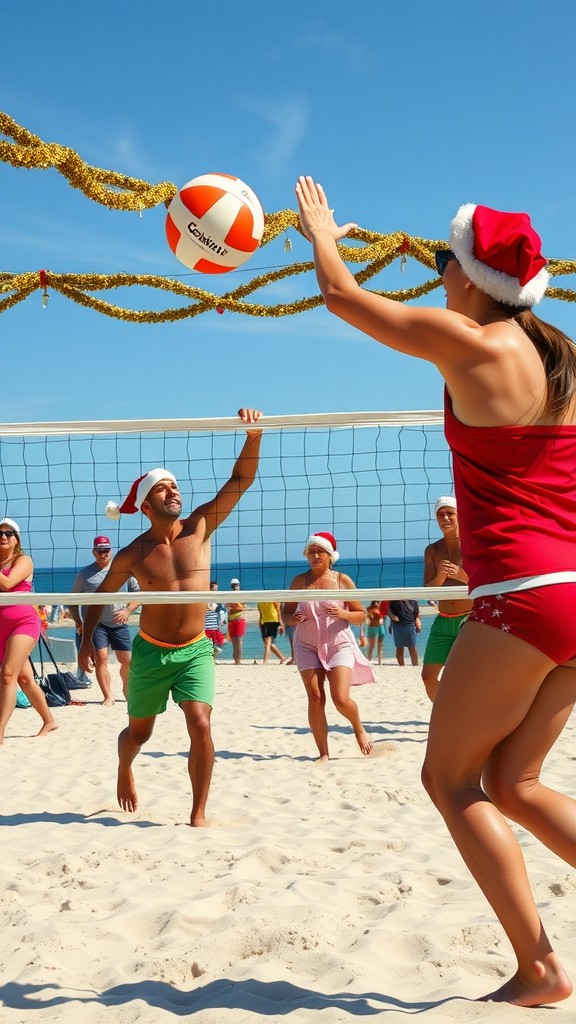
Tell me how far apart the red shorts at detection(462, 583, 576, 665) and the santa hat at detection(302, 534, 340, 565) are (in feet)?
15.5

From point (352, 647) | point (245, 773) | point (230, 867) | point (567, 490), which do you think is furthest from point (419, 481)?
point (567, 490)

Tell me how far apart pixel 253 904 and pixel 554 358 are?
2062 mm

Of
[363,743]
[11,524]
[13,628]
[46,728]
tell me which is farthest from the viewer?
[46,728]

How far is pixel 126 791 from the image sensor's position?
484 cm

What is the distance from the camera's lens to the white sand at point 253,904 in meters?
2.37

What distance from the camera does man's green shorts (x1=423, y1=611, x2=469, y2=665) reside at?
6703 mm

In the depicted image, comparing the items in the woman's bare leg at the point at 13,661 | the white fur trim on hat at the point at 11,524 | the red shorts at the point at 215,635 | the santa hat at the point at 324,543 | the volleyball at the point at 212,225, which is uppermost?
the volleyball at the point at 212,225

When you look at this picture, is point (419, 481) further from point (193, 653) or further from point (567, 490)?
point (567, 490)

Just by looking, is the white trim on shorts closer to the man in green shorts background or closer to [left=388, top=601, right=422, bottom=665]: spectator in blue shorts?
the man in green shorts background

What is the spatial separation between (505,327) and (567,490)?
1.34ft

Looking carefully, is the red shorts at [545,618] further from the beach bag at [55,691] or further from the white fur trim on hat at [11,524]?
the beach bag at [55,691]

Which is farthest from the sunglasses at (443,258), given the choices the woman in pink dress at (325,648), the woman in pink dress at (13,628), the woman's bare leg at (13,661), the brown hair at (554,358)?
the woman's bare leg at (13,661)

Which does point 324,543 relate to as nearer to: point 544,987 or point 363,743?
point 363,743

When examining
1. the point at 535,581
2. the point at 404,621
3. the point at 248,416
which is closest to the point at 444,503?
→ the point at 248,416
